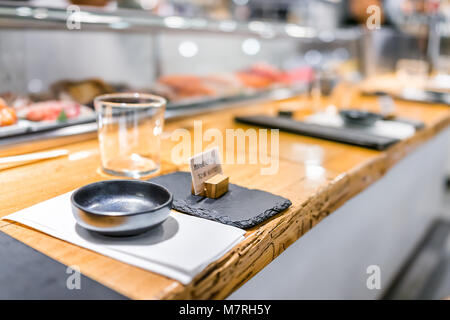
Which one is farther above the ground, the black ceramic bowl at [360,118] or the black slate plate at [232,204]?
the black ceramic bowl at [360,118]

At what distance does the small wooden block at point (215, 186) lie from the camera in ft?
3.21

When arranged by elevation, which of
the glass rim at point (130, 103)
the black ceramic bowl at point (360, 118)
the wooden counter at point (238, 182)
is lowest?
the wooden counter at point (238, 182)

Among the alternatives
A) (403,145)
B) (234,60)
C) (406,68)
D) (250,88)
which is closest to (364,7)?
(406,68)

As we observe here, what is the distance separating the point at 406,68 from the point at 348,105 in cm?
210

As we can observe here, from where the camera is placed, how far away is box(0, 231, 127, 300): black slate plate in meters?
0.63

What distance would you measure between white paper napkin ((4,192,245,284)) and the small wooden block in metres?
0.11

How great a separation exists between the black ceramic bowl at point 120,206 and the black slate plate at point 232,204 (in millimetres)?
87

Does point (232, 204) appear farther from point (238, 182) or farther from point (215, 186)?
point (238, 182)

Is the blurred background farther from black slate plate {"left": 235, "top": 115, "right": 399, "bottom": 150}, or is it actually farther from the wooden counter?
black slate plate {"left": 235, "top": 115, "right": 399, "bottom": 150}

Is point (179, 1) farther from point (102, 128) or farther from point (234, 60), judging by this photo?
point (102, 128)

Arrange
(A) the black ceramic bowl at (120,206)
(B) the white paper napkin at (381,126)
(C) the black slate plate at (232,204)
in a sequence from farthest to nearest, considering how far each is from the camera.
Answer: (B) the white paper napkin at (381,126) < (C) the black slate plate at (232,204) < (A) the black ceramic bowl at (120,206)

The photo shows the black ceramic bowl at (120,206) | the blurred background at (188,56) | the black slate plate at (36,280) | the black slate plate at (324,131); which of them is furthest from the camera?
the black slate plate at (324,131)

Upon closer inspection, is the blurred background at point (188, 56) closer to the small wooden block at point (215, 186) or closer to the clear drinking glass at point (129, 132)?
the clear drinking glass at point (129, 132)

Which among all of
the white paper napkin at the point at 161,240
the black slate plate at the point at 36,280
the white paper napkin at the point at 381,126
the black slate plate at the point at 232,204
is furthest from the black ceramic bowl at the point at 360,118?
the black slate plate at the point at 36,280
